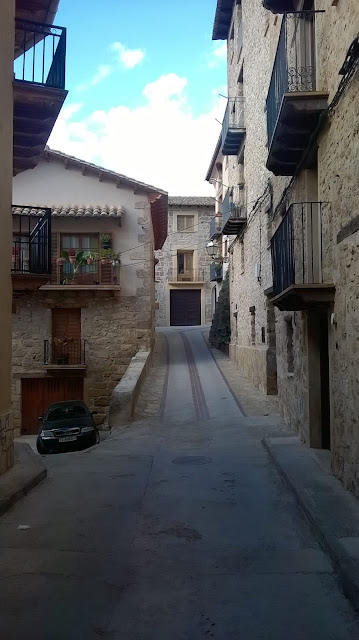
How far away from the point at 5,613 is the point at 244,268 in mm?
16615

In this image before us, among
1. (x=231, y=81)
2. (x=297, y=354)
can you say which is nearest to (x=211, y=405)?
(x=297, y=354)

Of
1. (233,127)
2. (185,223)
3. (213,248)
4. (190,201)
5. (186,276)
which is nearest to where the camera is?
(233,127)

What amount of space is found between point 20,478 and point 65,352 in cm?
1074

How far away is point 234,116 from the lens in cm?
2034

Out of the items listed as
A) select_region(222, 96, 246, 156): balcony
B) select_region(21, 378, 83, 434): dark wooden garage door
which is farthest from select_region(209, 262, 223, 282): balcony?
select_region(21, 378, 83, 434): dark wooden garage door

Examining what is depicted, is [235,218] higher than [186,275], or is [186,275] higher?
[186,275]

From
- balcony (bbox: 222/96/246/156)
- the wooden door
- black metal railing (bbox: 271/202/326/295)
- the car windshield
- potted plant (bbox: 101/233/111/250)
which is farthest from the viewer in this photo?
balcony (bbox: 222/96/246/156)

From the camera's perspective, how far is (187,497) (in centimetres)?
690

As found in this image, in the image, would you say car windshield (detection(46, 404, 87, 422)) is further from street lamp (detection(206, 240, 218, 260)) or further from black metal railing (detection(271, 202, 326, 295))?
street lamp (detection(206, 240, 218, 260))

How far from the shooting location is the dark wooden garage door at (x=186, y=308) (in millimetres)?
39562

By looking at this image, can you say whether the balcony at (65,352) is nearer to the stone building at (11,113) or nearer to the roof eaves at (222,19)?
the stone building at (11,113)

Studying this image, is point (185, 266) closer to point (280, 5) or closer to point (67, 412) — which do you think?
point (67, 412)

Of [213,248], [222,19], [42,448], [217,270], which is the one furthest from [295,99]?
[213,248]

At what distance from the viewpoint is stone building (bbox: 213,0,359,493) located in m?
6.26
